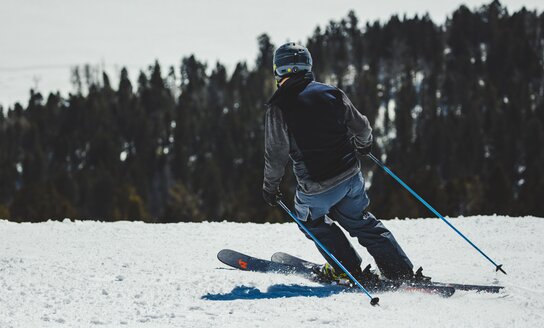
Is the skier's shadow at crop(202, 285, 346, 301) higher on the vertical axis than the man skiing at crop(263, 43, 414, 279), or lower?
lower

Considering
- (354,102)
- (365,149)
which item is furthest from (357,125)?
(354,102)

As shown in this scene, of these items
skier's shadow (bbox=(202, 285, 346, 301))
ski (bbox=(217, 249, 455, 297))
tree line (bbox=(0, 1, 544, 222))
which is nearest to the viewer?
skier's shadow (bbox=(202, 285, 346, 301))

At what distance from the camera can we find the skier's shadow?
4.79 m

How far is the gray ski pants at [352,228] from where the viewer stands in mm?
5395

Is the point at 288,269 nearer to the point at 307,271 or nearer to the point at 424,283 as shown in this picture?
the point at 307,271

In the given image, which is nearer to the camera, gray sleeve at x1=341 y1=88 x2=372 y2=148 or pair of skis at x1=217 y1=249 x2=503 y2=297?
pair of skis at x1=217 y1=249 x2=503 y2=297

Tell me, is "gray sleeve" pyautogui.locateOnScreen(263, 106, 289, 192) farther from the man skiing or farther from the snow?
the snow

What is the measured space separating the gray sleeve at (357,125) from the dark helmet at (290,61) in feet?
1.57

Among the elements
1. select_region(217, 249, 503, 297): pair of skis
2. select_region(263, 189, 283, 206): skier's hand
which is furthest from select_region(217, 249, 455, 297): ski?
select_region(263, 189, 283, 206): skier's hand

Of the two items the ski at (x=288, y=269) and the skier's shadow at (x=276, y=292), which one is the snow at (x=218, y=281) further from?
the ski at (x=288, y=269)

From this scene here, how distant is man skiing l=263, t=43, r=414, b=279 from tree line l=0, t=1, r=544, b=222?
47932 mm

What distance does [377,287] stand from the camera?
5.35m

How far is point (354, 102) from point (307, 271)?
11630 cm

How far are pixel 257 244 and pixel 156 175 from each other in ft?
317
